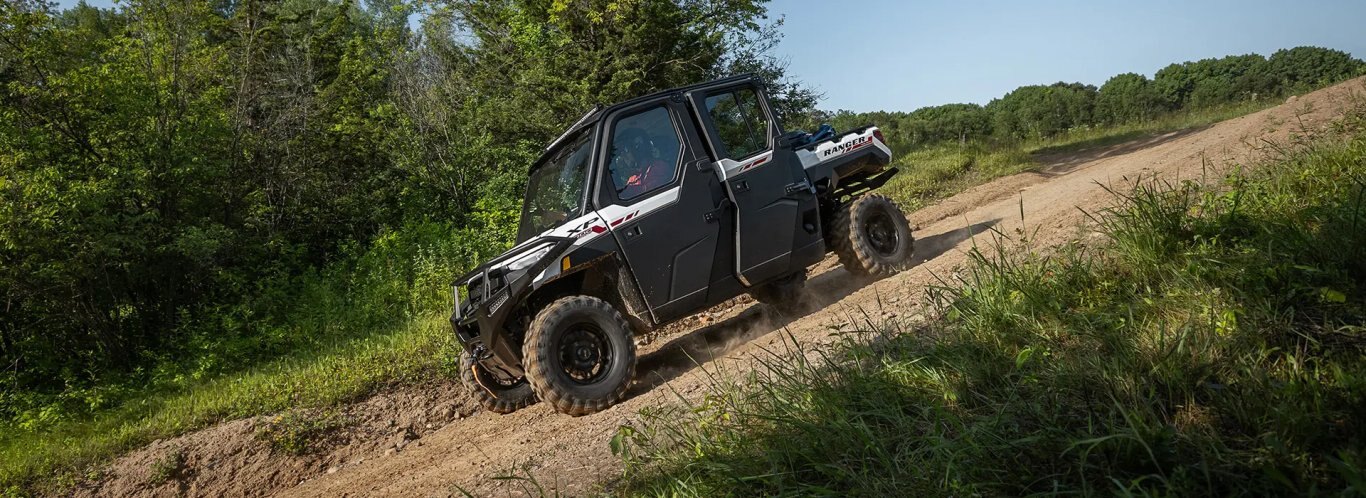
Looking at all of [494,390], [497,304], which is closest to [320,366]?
[494,390]

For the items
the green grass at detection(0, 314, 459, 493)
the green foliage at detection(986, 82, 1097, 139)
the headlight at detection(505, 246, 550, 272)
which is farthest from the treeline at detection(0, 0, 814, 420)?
the green foliage at detection(986, 82, 1097, 139)

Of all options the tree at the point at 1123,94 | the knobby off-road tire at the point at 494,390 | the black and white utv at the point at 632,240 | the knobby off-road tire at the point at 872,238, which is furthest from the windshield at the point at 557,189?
the tree at the point at 1123,94

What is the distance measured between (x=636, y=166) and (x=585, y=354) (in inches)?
58.4

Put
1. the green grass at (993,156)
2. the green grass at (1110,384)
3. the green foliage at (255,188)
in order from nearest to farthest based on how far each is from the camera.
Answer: the green grass at (1110,384), the green foliage at (255,188), the green grass at (993,156)

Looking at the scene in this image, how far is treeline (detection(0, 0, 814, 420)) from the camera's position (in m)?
9.80

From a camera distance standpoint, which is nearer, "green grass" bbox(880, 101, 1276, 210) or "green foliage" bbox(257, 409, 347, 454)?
"green foliage" bbox(257, 409, 347, 454)

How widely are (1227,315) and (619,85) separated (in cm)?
1286

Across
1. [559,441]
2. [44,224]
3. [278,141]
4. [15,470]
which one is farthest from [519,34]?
[559,441]

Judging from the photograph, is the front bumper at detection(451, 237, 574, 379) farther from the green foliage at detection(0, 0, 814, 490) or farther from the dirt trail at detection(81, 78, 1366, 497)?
the green foliage at detection(0, 0, 814, 490)

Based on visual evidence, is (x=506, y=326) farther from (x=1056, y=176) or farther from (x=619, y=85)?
(x=1056, y=176)

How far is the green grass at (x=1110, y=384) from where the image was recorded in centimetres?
251

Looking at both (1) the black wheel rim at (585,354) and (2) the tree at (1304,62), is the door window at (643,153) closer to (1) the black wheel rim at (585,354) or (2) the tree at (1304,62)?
(1) the black wheel rim at (585,354)

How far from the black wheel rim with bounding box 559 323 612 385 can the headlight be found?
0.54 meters

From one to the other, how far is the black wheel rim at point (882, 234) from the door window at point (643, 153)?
7.62 feet
